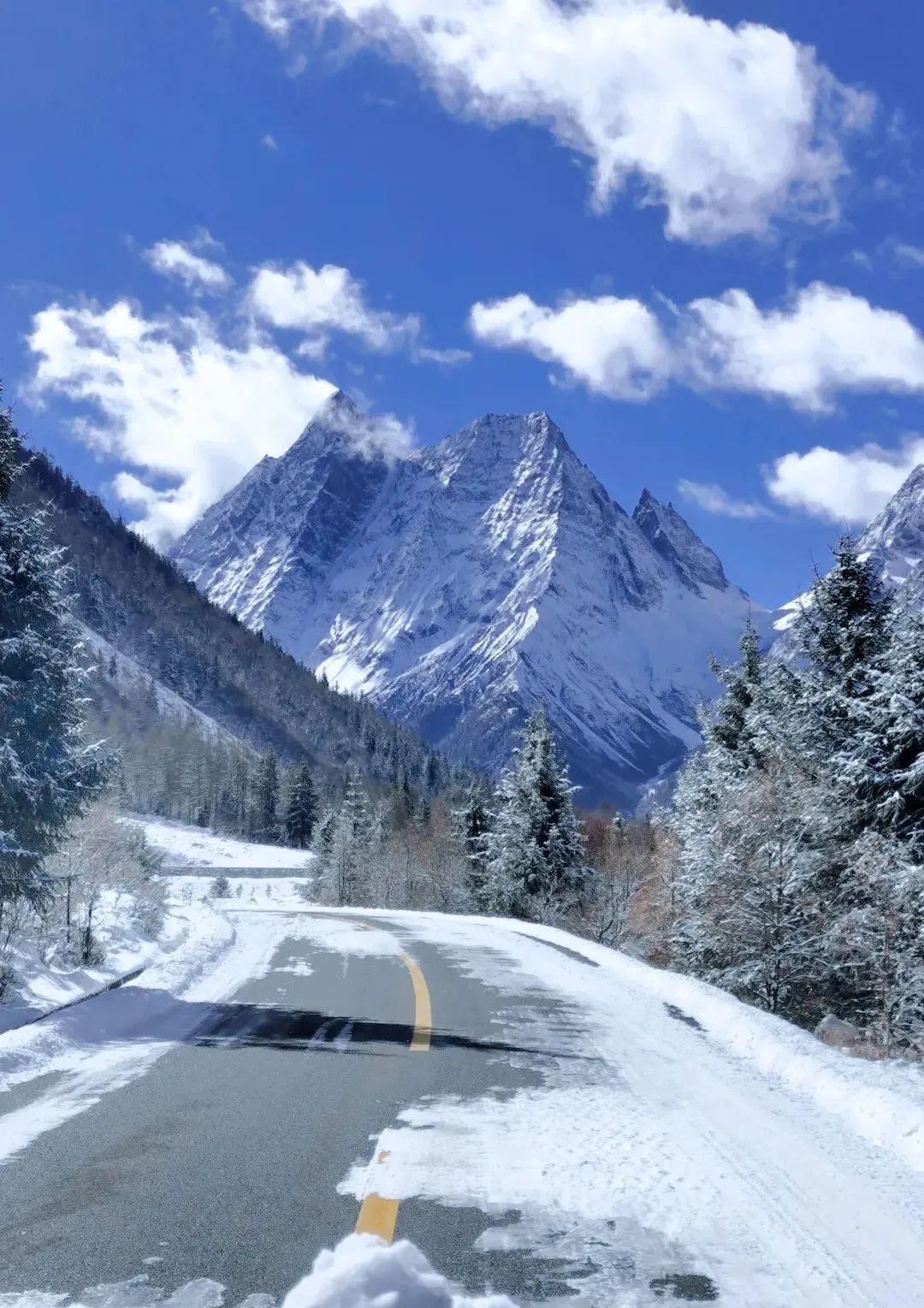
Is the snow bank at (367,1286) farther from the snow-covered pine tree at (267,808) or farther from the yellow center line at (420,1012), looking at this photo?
the snow-covered pine tree at (267,808)

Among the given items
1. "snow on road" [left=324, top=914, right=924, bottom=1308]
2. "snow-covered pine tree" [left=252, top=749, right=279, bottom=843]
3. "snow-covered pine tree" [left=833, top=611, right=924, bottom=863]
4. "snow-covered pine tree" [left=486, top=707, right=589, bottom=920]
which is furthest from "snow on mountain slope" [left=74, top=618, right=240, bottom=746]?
"snow on road" [left=324, top=914, right=924, bottom=1308]

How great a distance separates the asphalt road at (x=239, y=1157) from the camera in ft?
12.1

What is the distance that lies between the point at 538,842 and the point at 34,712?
29.5 metres

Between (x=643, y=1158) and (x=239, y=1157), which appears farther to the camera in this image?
(x=643, y=1158)

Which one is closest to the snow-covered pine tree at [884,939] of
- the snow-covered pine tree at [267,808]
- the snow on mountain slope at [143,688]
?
the snow-covered pine tree at [267,808]

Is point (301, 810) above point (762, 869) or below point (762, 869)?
above

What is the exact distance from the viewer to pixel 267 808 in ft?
419

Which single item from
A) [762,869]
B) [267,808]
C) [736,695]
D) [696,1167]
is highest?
[736,695]

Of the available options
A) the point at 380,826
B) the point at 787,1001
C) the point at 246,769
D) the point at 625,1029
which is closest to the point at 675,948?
the point at 787,1001

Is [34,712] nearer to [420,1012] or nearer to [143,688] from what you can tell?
[420,1012]

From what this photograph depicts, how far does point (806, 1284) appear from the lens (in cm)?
365

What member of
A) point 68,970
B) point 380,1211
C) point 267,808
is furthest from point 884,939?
point 267,808

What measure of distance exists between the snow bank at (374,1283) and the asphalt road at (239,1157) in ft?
1.85

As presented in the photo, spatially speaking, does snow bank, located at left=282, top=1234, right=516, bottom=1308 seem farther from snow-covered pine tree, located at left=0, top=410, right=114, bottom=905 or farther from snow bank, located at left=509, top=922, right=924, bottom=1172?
snow-covered pine tree, located at left=0, top=410, right=114, bottom=905
